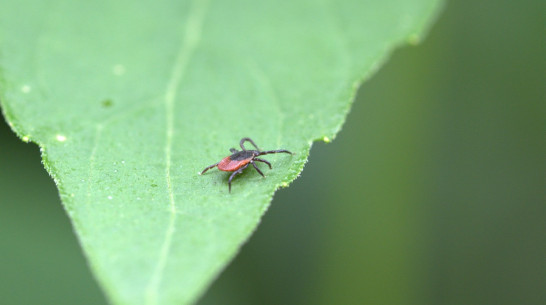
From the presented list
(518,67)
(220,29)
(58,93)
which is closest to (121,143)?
(58,93)

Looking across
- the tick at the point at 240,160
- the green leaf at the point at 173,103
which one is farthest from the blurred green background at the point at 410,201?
the tick at the point at 240,160

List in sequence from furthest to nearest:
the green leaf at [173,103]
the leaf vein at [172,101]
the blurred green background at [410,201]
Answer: the blurred green background at [410,201], the green leaf at [173,103], the leaf vein at [172,101]

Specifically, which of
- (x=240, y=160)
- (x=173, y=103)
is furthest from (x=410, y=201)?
(x=173, y=103)

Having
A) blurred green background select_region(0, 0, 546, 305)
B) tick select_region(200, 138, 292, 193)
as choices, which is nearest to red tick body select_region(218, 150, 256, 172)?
tick select_region(200, 138, 292, 193)

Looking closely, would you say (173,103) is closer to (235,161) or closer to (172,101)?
(172,101)

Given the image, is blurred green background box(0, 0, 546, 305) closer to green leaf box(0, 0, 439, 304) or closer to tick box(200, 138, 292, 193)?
green leaf box(0, 0, 439, 304)

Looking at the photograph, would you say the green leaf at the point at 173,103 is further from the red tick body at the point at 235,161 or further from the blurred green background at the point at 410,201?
the blurred green background at the point at 410,201
